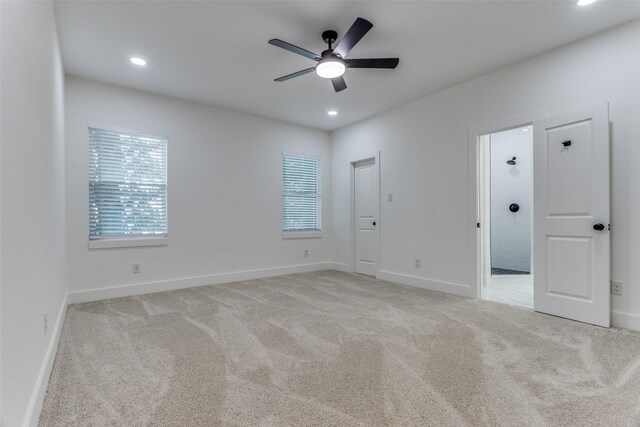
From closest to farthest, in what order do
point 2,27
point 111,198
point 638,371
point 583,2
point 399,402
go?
point 2,27
point 399,402
point 638,371
point 583,2
point 111,198

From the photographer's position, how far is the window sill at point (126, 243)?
3.80 metres

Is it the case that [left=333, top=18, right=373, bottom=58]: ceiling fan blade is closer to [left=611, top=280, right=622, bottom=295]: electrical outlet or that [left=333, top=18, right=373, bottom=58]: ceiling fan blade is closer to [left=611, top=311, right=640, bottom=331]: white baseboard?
[left=611, top=280, right=622, bottom=295]: electrical outlet

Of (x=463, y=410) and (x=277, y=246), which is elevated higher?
(x=277, y=246)

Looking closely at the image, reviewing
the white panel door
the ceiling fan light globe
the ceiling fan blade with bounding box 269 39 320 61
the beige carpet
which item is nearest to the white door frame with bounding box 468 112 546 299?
the beige carpet

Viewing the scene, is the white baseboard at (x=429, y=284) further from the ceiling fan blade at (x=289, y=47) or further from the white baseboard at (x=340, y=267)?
the ceiling fan blade at (x=289, y=47)

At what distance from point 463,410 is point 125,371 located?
81.5 inches

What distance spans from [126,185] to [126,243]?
741mm

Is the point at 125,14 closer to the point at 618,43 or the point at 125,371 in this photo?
the point at 125,371

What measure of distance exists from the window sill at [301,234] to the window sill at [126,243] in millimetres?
1925

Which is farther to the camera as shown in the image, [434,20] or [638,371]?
[434,20]

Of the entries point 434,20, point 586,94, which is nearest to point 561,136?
point 586,94

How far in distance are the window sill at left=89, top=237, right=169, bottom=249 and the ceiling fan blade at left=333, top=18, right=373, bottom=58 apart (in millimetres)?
3276

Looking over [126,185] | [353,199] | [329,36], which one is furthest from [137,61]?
[353,199]

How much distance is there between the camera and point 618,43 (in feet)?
9.25
